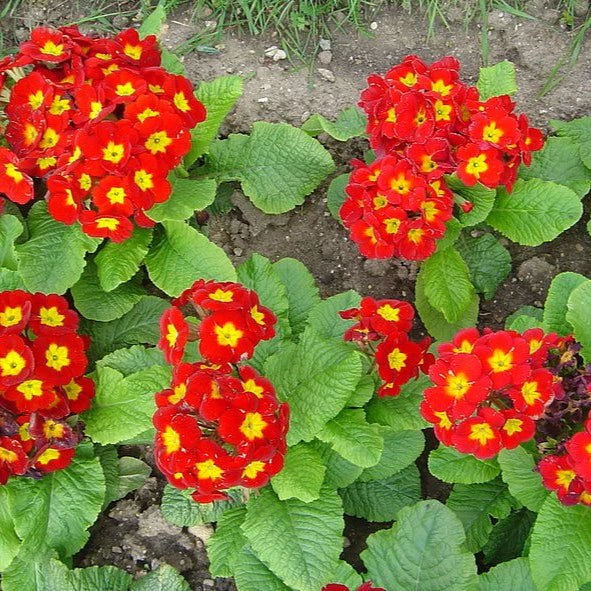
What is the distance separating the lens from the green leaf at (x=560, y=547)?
2.71 meters

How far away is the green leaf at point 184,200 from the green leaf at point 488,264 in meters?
1.17

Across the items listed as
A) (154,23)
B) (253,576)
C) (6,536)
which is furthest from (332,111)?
(6,536)

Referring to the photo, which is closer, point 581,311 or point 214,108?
point 581,311

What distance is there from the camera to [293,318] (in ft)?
11.2

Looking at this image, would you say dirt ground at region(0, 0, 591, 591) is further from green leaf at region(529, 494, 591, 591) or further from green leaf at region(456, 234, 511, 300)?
green leaf at region(529, 494, 591, 591)

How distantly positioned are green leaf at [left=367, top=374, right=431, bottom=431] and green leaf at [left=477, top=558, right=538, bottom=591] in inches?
21.3

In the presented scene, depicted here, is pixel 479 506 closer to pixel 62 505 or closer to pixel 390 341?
pixel 390 341

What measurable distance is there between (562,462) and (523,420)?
8.7 inches

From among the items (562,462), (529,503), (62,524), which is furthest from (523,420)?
(62,524)

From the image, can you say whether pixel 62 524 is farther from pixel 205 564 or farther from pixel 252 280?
pixel 252 280

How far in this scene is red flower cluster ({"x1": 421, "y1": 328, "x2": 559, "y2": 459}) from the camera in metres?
2.55

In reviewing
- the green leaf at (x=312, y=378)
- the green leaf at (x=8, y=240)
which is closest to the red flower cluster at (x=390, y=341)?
the green leaf at (x=312, y=378)

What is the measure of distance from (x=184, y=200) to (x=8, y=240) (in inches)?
29.5

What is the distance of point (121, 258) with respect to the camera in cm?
343
